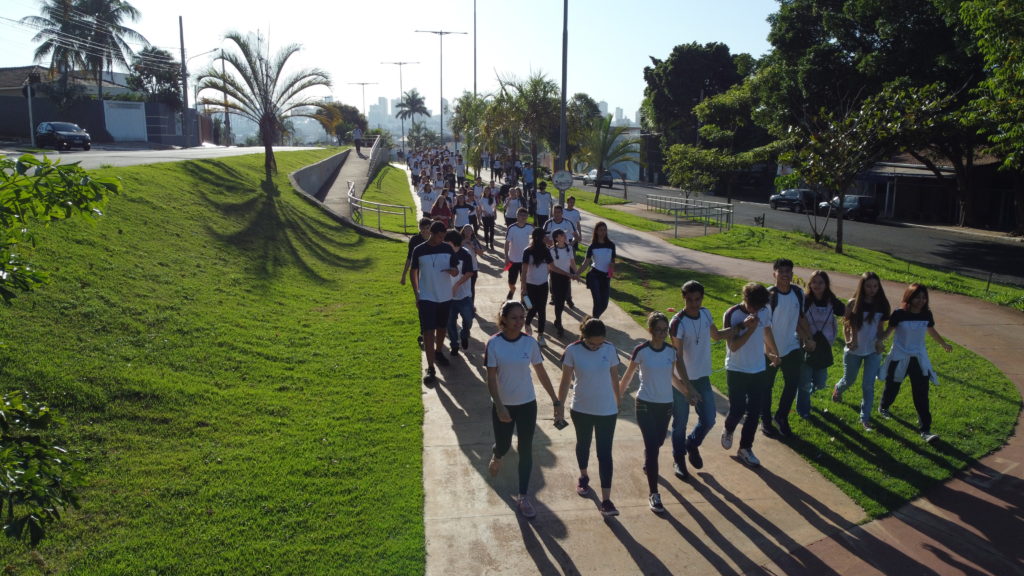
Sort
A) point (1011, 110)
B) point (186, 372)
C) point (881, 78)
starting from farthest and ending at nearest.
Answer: point (881, 78)
point (1011, 110)
point (186, 372)

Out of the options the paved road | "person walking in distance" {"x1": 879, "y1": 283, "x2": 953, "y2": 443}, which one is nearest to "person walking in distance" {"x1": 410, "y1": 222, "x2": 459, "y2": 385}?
"person walking in distance" {"x1": 879, "y1": 283, "x2": 953, "y2": 443}

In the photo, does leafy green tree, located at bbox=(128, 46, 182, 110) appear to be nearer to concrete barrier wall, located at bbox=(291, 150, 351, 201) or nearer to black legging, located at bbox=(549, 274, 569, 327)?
concrete barrier wall, located at bbox=(291, 150, 351, 201)

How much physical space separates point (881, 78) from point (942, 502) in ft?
83.1

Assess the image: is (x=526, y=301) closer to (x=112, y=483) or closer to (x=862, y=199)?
(x=112, y=483)

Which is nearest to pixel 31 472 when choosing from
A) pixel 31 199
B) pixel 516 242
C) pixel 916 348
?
pixel 31 199

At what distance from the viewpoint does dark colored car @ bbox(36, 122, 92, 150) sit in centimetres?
2797

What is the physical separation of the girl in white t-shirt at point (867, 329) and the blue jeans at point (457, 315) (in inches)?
166

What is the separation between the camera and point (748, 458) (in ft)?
20.1

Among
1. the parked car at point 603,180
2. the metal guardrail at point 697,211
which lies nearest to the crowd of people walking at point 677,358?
the metal guardrail at point 697,211

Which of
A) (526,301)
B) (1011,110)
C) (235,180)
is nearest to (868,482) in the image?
(526,301)

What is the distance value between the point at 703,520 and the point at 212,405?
455cm

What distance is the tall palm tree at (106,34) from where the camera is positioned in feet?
149

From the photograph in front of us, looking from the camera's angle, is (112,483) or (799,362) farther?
(799,362)

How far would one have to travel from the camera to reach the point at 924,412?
6605 millimetres
